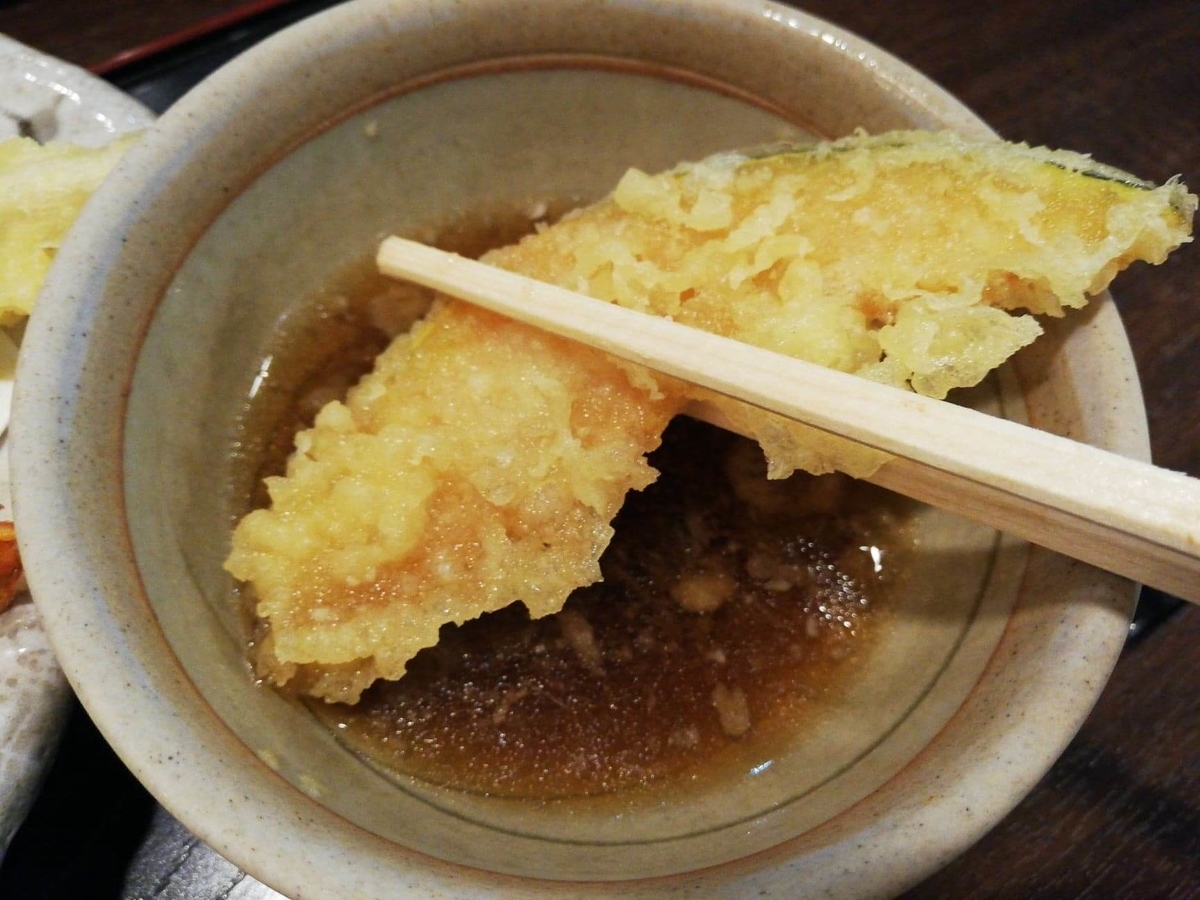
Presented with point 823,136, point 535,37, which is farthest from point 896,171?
point 535,37

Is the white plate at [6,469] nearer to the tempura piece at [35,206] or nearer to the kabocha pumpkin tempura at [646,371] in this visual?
the tempura piece at [35,206]

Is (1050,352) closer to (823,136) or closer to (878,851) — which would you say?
(823,136)

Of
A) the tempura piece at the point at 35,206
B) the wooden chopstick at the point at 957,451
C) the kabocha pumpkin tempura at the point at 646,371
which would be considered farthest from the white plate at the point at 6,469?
the wooden chopstick at the point at 957,451

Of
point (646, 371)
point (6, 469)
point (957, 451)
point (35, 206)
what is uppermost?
point (957, 451)

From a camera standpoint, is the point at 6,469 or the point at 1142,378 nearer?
the point at 6,469

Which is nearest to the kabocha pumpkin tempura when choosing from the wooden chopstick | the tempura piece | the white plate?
the wooden chopstick

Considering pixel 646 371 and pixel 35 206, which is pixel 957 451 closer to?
pixel 646 371

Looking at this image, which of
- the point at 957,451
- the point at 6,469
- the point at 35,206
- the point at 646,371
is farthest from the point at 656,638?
the point at 35,206

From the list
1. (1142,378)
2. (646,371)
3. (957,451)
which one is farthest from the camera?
(1142,378)
